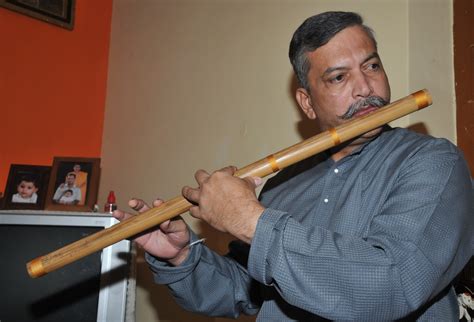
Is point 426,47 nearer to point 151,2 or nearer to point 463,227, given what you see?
point 463,227

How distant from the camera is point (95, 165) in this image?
190 cm

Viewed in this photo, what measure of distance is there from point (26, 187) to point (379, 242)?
4.69 ft

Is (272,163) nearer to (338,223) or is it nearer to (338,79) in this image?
(338,223)

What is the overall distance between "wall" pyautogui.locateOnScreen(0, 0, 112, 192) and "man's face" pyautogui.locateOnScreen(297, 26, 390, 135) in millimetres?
1391

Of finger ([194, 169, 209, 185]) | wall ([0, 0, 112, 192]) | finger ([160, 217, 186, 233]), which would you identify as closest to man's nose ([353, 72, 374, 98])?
finger ([194, 169, 209, 185])

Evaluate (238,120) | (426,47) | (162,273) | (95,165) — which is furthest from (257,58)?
(162,273)

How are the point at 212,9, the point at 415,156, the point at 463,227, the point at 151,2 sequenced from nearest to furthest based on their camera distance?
the point at 463,227, the point at 415,156, the point at 212,9, the point at 151,2

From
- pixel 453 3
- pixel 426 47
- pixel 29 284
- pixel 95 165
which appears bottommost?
pixel 29 284

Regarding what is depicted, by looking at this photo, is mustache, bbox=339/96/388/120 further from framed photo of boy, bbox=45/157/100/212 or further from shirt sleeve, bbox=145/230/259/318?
framed photo of boy, bbox=45/157/100/212

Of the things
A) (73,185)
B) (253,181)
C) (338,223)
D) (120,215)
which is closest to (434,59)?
(338,223)

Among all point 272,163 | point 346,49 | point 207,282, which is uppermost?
point 346,49

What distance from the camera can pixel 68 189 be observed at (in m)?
1.84

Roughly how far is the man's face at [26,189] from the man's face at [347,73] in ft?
3.84

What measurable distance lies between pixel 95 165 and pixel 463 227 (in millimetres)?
1378
